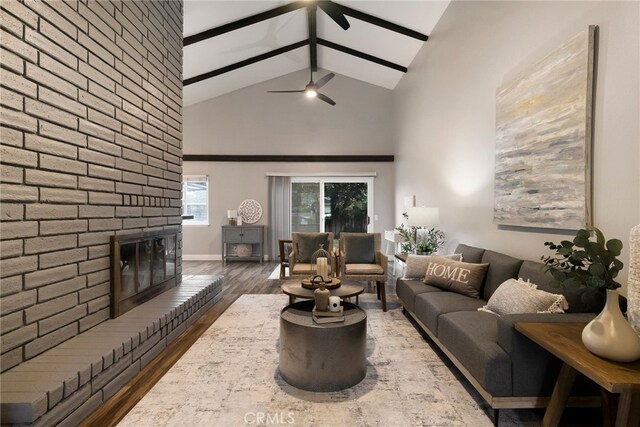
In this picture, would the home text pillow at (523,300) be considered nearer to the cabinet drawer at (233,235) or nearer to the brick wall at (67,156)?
the brick wall at (67,156)

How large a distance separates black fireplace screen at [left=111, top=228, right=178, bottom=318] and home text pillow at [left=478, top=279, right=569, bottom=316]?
297 centimetres

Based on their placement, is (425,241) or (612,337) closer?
(612,337)

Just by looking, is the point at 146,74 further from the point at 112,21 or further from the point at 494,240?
the point at 494,240

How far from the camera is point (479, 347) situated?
1.97 meters

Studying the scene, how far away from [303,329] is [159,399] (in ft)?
3.32

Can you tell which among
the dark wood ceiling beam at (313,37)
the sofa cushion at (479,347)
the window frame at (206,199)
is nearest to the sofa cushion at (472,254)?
the sofa cushion at (479,347)

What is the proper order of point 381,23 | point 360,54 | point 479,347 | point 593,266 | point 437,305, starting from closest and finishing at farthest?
point 593,266
point 479,347
point 437,305
point 381,23
point 360,54

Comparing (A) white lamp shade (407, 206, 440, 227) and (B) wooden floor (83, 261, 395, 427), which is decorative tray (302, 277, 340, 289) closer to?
(B) wooden floor (83, 261, 395, 427)

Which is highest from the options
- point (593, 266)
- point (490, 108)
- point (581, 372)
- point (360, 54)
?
point (360, 54)

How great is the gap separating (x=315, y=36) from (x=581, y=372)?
21.3 feet

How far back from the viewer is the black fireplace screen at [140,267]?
2.75 meters

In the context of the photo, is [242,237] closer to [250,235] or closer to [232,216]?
[250,235]

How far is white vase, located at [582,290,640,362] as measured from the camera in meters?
1.37

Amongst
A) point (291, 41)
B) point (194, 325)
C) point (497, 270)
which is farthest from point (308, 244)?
point (291, 41)
